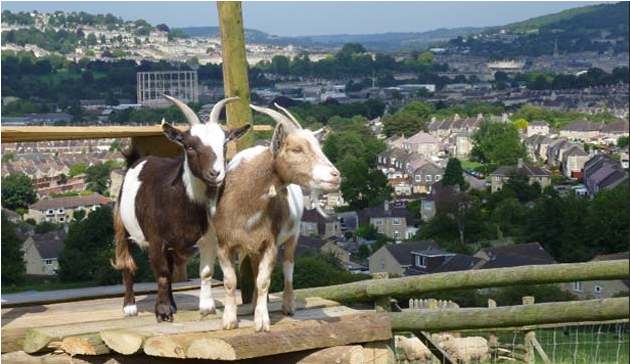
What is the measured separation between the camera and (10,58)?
139250mm

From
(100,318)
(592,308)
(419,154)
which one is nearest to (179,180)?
(100,318)

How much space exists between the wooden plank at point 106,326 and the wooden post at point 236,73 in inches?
26.4

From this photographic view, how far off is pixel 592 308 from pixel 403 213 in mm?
76031

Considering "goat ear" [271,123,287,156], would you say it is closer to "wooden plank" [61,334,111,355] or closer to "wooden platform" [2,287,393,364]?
"wooden platform" [2,287,393,364]

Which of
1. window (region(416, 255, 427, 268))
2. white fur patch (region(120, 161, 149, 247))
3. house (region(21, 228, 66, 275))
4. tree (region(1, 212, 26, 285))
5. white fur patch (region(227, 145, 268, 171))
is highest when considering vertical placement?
white fur patch (region(227, 145, 268, 171))

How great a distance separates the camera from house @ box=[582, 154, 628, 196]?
86.4 meters

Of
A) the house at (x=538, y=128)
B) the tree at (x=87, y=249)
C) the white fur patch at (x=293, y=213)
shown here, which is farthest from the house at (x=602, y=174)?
the white fur patch at (x=293, y=213)

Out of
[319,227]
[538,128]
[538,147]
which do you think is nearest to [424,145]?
[538,147]

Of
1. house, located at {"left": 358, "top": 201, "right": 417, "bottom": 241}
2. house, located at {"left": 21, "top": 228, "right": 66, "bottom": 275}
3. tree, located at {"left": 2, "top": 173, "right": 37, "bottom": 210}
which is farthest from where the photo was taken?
house, located at {"left": 358, "top": 201, "right": 417, "bottom": 241}

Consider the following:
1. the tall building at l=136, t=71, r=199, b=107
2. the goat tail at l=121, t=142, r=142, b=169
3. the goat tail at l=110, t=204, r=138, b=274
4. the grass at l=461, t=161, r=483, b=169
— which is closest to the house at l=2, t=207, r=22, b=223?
the tall building at l=136, t=71, r=199, b=107

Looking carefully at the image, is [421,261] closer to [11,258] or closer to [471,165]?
[11,258]

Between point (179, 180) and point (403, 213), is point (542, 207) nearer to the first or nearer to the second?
point (403, 213)

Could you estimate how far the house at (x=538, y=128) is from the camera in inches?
4815

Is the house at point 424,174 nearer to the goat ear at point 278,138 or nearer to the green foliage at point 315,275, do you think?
the green foliage at point 315,275
